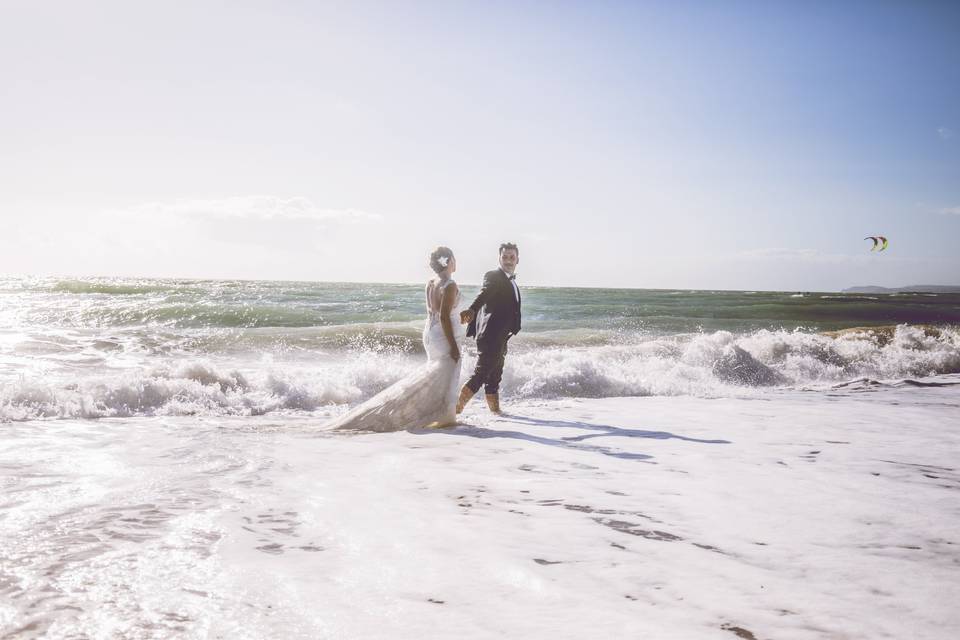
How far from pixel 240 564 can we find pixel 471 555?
1157 millimetres

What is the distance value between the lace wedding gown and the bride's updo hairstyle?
0.20 m

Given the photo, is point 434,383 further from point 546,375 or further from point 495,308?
point 546,375

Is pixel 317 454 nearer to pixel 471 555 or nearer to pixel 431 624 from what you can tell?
pixel 471 555

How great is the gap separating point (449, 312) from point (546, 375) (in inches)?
179

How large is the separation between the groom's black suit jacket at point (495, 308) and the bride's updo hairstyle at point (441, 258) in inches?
37.6

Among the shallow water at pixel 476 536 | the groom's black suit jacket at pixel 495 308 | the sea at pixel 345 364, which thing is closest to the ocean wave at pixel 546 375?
the sea at pixel 345 364

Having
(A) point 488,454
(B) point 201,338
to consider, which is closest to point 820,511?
(A) point 488,454

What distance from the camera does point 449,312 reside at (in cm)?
705

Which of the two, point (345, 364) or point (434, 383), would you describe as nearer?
point (434, 383)

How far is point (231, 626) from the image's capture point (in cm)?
226

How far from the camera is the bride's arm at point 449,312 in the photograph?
22.9 feet

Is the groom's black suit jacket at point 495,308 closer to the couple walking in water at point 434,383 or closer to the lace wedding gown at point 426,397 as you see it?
the couple walking in water at point 434,383

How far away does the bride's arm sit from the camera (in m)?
6.98

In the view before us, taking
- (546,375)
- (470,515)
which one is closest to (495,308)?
(546,375)
